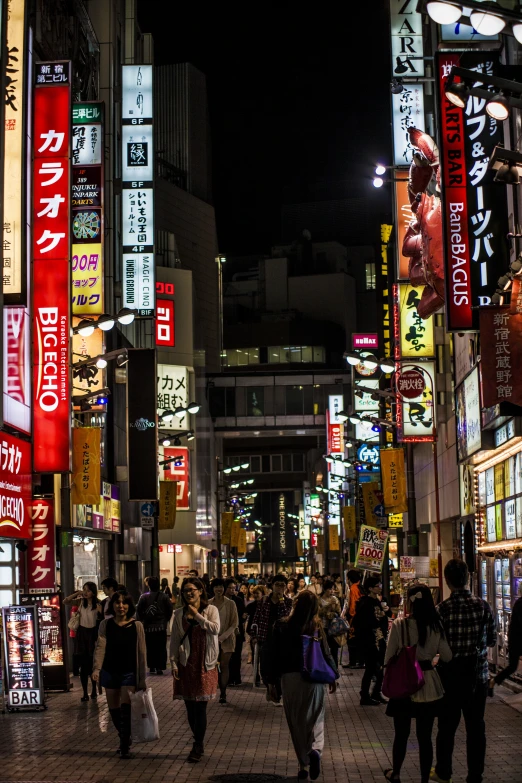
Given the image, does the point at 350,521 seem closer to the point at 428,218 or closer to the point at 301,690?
the point at 428,218

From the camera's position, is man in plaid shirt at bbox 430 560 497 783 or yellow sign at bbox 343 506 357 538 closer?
man in plaid shirt at bbox 430 560 497 783

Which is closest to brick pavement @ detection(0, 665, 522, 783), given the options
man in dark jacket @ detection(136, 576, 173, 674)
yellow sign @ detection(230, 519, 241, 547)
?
man in dark jacket @ detection(136, 576, 173, 674)

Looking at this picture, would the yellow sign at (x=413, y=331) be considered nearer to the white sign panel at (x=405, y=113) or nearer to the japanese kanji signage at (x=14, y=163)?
the white sign panel at (x=405, y=113)

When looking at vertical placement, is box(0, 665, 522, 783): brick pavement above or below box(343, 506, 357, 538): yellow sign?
below

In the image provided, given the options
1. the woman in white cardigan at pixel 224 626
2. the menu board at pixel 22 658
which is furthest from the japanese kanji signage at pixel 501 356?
the menu board at pixel 22 658

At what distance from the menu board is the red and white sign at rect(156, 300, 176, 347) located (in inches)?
1577

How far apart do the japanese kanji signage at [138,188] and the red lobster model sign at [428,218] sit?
640 inches

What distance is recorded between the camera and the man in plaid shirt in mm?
10031

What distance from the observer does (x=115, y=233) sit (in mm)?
39125

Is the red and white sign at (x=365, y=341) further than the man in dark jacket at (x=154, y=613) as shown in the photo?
Yes

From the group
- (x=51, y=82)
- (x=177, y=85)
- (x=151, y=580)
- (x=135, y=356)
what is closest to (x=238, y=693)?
(x=151, y=580)

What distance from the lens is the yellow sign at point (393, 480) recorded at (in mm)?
32219

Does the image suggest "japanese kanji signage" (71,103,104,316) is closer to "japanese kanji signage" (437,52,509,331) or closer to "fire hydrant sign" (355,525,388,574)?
"fire hydrant sign" (355,525,388,574)

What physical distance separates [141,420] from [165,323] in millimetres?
23710
